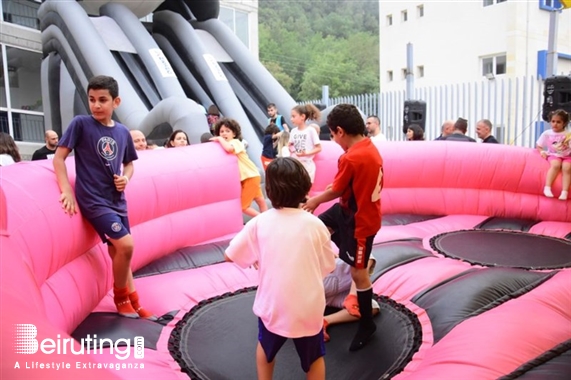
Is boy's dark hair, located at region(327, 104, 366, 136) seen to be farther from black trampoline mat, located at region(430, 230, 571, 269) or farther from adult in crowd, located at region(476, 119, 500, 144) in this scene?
adult in crowd, located at region(476, 119, 500, 144)

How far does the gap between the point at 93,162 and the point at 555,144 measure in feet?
13.3

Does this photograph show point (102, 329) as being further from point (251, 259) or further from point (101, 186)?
point (251, 259)

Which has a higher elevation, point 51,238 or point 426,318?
point 51,238

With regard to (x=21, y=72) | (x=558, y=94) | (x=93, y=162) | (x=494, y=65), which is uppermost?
(x=494, y=65)

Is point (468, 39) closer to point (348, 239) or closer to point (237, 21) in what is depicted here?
point (237, 21)

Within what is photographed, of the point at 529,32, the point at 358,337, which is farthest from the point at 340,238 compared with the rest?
the point at 529,32

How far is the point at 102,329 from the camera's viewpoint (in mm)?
2211

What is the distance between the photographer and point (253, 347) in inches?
88.8

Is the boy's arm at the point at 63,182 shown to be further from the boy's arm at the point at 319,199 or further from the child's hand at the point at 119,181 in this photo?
the boy's arm at the point at 319,199

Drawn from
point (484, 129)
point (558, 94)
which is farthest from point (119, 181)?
point (558, 94)

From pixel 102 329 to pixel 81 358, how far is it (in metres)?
1.26

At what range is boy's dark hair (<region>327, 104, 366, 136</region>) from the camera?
227 centimetres

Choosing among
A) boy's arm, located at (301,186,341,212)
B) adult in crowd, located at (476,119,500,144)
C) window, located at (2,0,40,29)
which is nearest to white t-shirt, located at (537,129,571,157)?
adult in crowd, located at (476,119,500,144)

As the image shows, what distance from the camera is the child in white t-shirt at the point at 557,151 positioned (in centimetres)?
434
